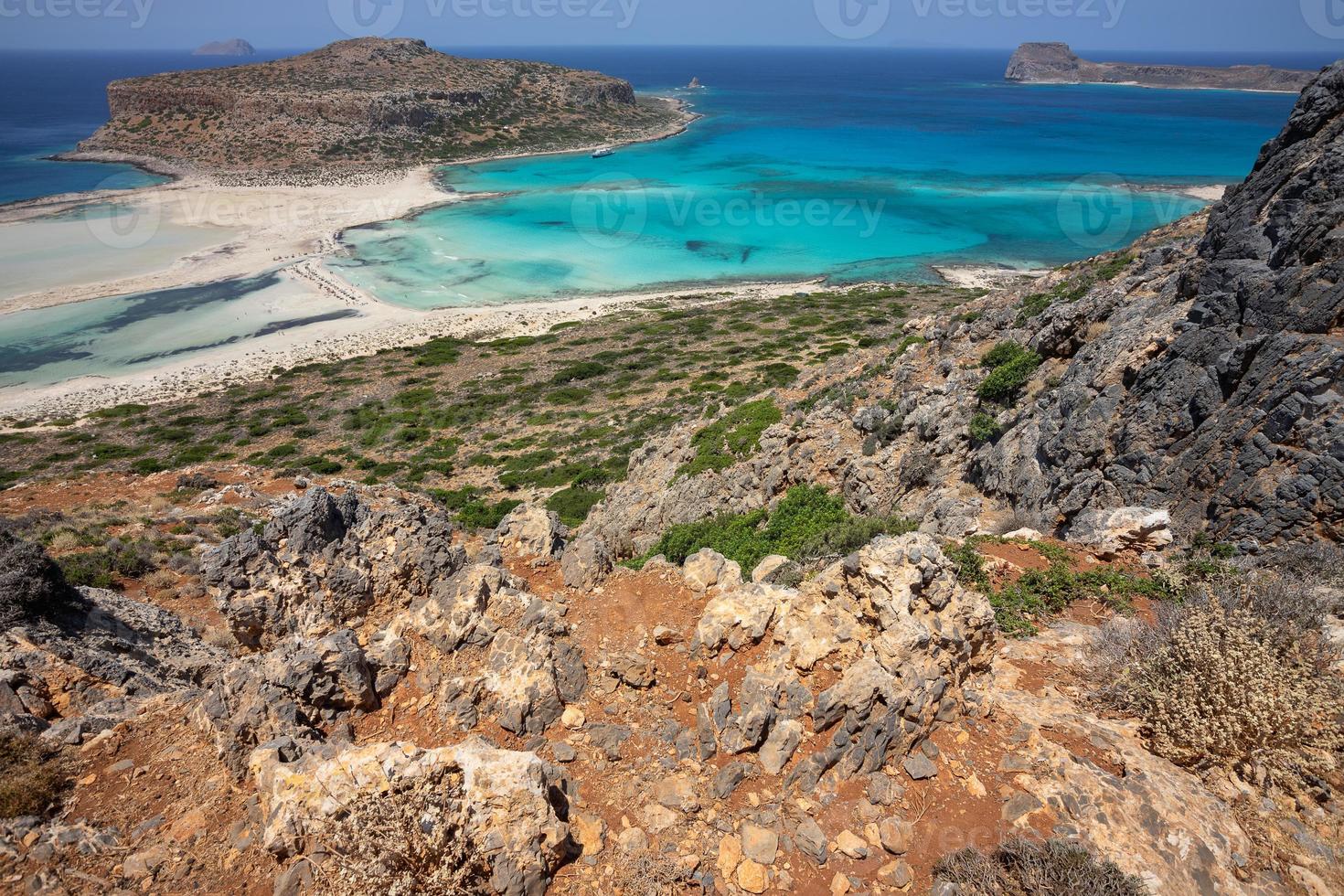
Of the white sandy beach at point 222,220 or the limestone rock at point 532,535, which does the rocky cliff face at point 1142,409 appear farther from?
the white sandy beach at point 222,220

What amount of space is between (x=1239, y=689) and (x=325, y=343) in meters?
54.3

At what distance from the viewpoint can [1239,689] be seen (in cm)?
594

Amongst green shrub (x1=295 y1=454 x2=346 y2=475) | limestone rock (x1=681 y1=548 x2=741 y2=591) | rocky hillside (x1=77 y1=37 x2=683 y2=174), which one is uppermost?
rocky hillside (x1=77 y1=37 x2=683 y2=174)

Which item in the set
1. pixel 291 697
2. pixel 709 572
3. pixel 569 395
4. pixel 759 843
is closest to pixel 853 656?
pixel 759 843

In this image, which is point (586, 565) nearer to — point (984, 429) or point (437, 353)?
point (984, 429)

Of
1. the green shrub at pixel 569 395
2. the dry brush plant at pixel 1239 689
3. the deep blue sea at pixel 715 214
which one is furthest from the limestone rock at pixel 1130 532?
the deep blue sea at pixel 715 214

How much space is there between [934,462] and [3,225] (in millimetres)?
100478

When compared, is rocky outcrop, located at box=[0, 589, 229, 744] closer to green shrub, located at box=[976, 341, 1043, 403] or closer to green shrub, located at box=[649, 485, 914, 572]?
green shrub, located at box=[649, 485, 914, 572]

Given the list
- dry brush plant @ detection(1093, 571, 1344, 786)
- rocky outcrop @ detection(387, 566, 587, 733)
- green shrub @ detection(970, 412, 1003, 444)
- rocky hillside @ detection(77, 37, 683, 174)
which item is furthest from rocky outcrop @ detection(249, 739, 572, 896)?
rocky hillside @ detection(77, 37, 683, 174)

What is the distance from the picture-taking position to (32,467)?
2953 cm

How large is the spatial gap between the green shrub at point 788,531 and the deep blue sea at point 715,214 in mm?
48445

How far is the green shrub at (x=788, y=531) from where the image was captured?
11523 mm

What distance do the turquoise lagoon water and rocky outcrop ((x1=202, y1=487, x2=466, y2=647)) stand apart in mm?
51444

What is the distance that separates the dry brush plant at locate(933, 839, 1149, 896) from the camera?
4.85 meters
